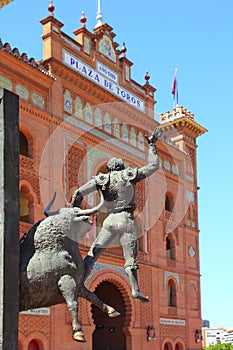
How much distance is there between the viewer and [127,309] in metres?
20.2

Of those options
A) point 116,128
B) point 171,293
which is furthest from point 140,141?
point 171,293

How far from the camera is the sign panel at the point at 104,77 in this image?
18916 mm

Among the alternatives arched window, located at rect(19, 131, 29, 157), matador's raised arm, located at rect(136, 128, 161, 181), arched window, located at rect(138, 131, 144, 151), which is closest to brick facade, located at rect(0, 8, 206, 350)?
arched window, located at rect(138, 131, 144, 151)

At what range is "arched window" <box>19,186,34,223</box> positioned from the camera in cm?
1666

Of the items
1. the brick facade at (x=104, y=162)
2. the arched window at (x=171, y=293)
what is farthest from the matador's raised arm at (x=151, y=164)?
the arched window at (x=171, y=293)

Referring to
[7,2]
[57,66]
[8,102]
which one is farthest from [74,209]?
[57,66]

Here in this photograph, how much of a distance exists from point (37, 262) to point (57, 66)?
14047mm

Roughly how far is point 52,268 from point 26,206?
1274cm

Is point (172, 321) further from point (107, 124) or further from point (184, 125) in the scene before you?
point (184, 125)

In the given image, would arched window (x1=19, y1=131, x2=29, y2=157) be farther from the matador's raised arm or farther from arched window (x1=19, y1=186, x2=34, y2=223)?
the matador's raised arm

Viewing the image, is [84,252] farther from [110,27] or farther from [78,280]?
[78,280]

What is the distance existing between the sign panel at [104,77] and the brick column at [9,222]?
1390 cm

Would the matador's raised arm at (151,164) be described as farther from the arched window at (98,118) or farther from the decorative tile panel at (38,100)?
the arched window at (98,118)

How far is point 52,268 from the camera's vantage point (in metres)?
4.73
